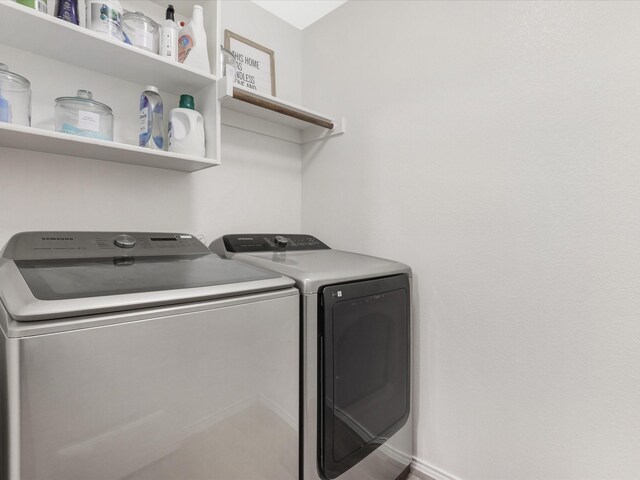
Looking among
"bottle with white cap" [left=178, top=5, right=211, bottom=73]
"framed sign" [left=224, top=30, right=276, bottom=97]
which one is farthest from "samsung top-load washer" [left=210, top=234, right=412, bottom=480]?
"framed sign" [left=224, top=30, right=276, bottom=97]

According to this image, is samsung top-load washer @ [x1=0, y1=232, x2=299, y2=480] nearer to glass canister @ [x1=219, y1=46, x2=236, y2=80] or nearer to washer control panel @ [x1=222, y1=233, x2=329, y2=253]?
washer control panel @ [x1=222, y1=233, x2=329, y2=253]

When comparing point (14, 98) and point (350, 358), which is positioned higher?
A: point (14, 98)

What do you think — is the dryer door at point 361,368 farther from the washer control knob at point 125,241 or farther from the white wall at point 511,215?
the washer control knob at point 125,241

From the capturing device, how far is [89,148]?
1.18m

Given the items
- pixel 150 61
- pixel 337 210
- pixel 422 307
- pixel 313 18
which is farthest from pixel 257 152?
pixel 422 307

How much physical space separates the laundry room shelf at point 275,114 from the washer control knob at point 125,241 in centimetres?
69

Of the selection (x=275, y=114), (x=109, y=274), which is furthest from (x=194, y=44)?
(x=109, y=274)

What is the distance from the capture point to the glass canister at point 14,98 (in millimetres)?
1011

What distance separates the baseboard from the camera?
1.50 metres

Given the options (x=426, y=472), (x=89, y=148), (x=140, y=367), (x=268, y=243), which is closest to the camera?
(x=140, y=367)

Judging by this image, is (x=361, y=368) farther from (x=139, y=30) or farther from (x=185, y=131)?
(x=139, y=30)

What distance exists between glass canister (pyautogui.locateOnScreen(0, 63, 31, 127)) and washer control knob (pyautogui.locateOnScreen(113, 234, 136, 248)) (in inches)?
18.0

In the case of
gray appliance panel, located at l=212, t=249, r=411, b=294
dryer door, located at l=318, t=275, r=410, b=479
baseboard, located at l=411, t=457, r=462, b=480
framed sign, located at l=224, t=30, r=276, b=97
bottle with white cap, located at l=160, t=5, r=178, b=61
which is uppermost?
framed sign, located at l=224, t=30, r=276, b=97

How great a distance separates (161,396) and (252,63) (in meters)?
1.77
